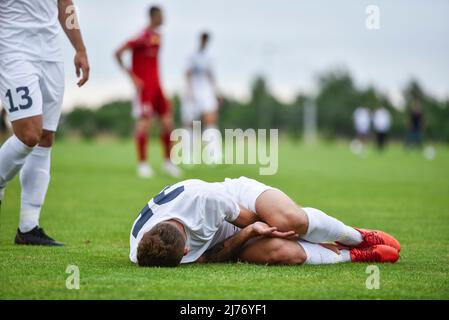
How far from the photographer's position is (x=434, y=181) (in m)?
17.7

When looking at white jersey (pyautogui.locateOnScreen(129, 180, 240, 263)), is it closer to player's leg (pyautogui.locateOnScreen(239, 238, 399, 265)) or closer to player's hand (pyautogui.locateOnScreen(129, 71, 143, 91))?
player's leg (pyautogui.locateOnScreen(239, 238, 399, 265))

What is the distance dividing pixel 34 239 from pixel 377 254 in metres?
3.05

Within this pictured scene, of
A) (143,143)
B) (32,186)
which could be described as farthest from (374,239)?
(143,143)

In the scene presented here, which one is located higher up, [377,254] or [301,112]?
[377,254]

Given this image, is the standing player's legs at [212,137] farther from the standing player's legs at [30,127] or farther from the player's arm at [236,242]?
the player's arm at [236,242]

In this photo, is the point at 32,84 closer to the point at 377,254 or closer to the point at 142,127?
the point at 377,254

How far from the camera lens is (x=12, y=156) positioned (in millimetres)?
6602

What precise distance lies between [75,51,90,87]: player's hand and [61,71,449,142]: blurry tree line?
51.5m

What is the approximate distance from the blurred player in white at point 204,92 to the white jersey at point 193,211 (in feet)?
50.7

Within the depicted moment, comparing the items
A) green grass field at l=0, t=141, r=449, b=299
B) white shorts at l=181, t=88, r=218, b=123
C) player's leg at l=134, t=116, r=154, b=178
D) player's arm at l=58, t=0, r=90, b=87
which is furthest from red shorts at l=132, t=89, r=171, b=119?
player's arm at l=58, t=0, r=90, b=87

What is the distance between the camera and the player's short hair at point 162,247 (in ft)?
18.5

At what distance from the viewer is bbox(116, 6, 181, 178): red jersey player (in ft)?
55.8

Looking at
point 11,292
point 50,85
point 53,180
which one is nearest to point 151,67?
point 53,180
